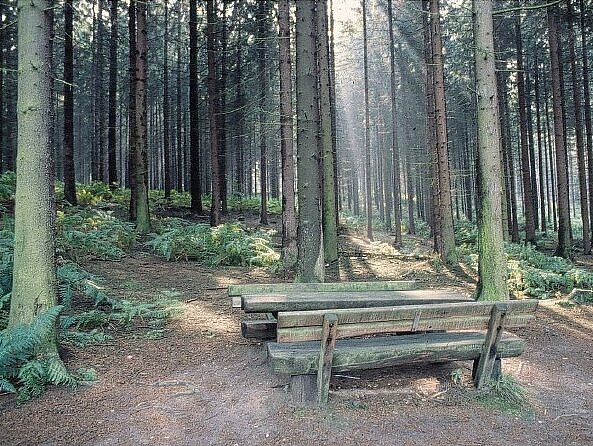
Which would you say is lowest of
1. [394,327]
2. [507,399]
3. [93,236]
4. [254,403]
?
[507,399]

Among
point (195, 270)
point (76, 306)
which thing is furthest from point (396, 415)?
point (195, 270)

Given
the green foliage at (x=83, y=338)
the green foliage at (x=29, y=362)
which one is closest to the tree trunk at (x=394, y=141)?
the green foliage at (x=83, y=338)

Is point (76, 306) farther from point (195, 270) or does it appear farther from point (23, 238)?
point (195, 270)

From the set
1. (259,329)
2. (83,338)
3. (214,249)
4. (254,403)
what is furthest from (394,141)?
(254,403)

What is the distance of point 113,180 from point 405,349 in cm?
2020

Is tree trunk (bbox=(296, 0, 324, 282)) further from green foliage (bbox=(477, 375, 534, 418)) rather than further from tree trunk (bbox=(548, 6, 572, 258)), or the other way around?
tree trunk (bbox=(548, 6, 572, 258))

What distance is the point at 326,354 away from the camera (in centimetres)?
443

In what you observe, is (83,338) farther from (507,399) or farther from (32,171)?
(507,399)

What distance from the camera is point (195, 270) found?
11.4 m

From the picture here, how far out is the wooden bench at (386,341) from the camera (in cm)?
436

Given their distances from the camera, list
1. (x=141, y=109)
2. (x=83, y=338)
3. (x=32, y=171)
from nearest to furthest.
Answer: (x=32, y=171) < (x=83, y=338) < (x=141, y=109)

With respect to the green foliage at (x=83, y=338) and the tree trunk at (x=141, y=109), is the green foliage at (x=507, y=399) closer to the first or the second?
the green foliage at (x=83, y=338)

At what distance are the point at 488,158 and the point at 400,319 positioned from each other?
406 cm

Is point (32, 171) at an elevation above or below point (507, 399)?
above
